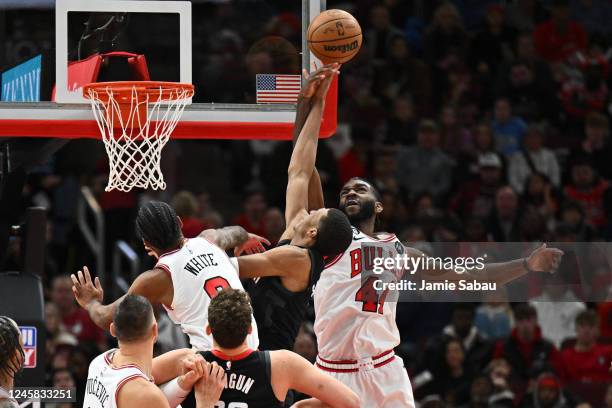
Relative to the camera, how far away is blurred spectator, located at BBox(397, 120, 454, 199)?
1441 centimetres

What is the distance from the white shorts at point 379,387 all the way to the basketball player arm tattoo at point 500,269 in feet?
3.08

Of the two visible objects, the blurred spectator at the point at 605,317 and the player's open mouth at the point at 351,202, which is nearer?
the player's open mouth at the point at 351,202

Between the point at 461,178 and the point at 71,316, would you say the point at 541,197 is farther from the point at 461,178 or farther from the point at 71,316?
the point at 71,316

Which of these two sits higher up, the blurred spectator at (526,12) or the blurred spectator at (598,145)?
the blurred spectator at (526,12)

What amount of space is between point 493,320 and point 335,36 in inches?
202

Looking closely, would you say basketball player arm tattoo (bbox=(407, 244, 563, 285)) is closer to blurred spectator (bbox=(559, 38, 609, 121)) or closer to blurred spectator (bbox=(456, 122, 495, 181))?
blurred spectator (bbox=(456, 122, 495, 181))

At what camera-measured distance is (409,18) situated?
631 inches

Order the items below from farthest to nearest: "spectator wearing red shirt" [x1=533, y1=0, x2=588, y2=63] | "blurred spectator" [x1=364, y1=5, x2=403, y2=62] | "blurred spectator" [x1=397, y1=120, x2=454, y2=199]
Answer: "spectator wearing red shirt" [x1=533, y1=0, x2=588, y2=63], "blurred spectator" [x1=364, y1=5, x2=403, y2=62], "blurred spectator" [x1=397, y1=120, x2=454, y2=199]

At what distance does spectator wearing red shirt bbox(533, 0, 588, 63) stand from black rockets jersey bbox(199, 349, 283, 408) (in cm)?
1037

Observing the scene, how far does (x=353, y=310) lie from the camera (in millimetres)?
8695

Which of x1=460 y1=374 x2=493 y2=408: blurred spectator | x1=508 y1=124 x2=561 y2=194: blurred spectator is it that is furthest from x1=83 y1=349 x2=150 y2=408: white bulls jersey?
x1=508 y1=124 x2=561 y2=194: blurred spectator

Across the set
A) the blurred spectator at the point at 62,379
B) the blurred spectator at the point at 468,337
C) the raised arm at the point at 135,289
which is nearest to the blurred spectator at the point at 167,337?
the blurred spectator at the point at 62,379

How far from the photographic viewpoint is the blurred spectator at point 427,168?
14.4 meters

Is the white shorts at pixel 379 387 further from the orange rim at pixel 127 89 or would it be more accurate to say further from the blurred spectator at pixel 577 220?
the blurred spectator at pixel 577 220
